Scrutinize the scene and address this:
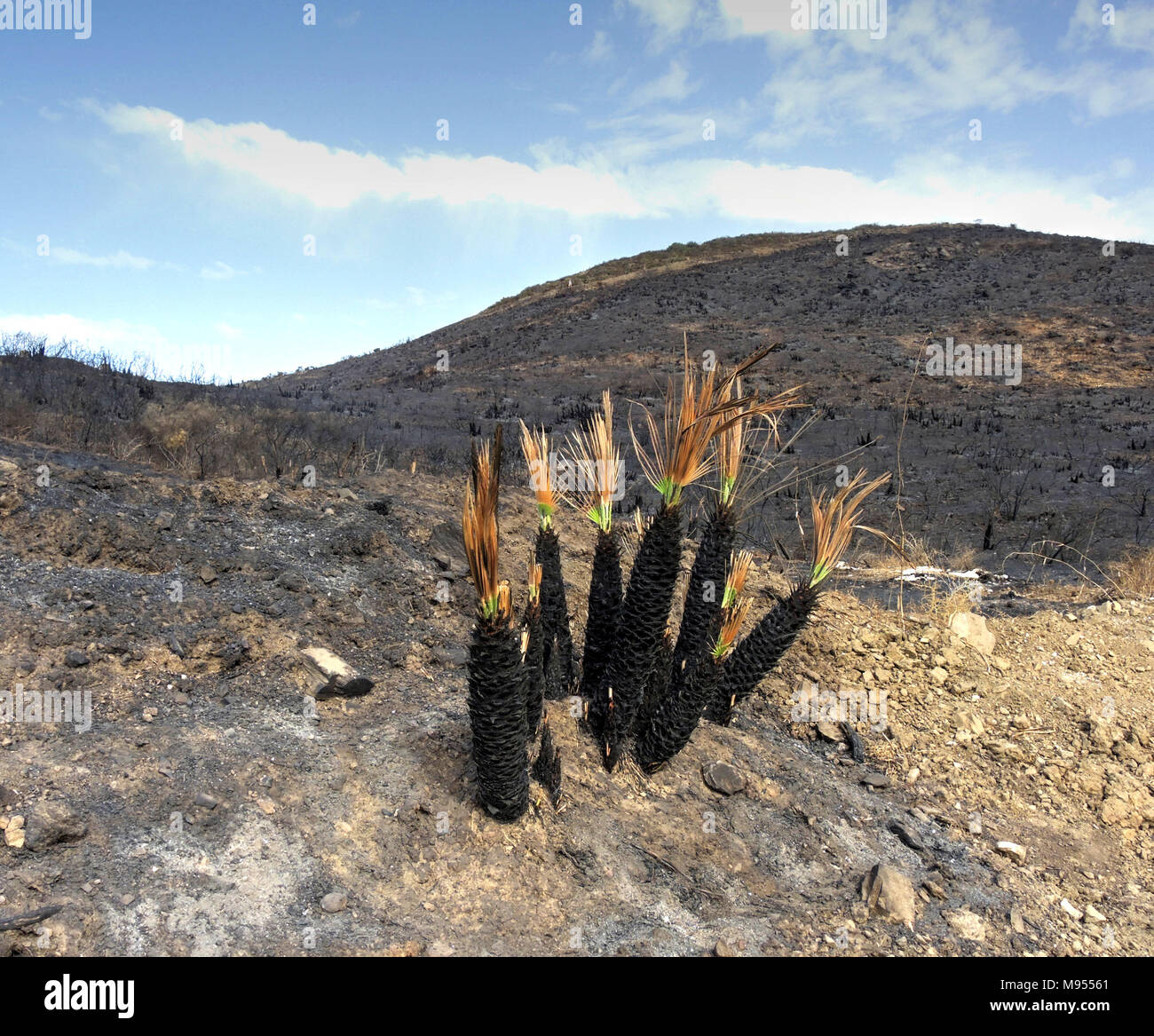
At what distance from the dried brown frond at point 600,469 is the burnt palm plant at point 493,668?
23.6 inches

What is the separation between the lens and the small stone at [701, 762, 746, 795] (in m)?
3.62

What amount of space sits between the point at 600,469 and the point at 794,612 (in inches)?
49.6

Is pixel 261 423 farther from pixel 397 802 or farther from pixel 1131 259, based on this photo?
pixel 1131 259

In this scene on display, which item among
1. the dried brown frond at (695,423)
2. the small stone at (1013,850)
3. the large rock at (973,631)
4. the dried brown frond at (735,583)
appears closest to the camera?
the dried brown frond at (695,423)

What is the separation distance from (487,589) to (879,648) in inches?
135

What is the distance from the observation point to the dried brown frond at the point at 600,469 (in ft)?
10.5

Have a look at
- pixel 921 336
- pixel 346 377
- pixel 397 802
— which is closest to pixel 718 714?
pixel 397 802

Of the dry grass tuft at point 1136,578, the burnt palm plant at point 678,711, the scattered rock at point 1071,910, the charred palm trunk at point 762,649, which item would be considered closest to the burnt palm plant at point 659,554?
the burnt palm plant at point 678,711

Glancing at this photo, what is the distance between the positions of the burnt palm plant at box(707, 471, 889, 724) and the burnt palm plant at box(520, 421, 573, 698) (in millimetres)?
890

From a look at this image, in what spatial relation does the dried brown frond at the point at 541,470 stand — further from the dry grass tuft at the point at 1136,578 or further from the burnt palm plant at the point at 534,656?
the dry grass tuft at the point at 1136,578

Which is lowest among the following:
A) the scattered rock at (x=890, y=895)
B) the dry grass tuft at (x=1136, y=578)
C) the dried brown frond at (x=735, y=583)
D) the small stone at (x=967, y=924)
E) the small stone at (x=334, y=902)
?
the small stone at (x=967, y=924)

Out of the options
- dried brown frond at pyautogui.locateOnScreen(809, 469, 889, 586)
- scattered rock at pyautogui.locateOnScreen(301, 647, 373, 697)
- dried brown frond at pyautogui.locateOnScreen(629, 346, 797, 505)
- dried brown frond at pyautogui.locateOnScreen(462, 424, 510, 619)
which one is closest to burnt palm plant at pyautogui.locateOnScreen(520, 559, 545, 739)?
dried brown frond at pyautogui.locateOnScreen(462, 424, 510, 619)

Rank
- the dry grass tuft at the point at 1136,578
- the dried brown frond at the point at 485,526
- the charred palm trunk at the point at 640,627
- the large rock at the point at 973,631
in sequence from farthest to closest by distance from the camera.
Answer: the dry grass tuft at the point at 1136,578 < the large rock at the point at 973,631 < the charred palm trunk at the point at 640,627 < the dried brown frond at the point at 485,526

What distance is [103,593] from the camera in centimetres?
368
